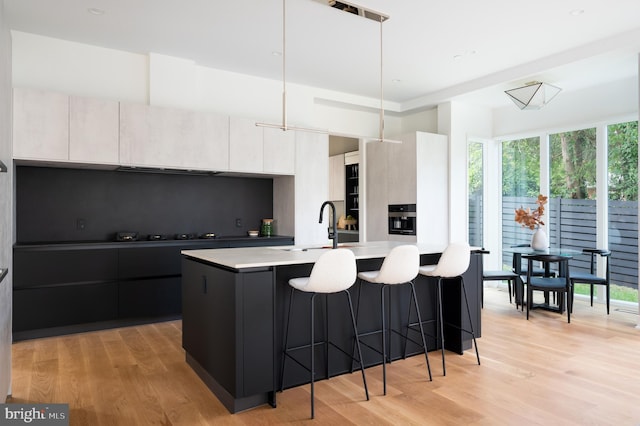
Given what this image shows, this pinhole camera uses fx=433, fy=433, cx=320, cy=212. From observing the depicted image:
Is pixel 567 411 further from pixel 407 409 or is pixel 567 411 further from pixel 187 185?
pixel 187 185

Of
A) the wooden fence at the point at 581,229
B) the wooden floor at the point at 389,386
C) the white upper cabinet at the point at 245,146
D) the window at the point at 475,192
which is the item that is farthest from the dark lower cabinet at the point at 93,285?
the wooden fence at the point at 581,229

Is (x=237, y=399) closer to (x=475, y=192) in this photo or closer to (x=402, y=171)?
(x=402, y=171)

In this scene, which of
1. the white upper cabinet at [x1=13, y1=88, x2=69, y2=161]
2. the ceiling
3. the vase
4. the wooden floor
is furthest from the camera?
the vase

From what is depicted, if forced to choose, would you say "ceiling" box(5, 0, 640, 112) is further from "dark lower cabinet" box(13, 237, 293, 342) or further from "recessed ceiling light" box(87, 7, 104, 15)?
"dark lower cabinet" box(13, 237, 293, 342)

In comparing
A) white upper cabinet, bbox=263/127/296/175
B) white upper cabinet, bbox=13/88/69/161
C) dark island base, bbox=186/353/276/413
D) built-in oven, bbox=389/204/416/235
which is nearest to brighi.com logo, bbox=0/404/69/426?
dark island base, bbox=186/353/276/413

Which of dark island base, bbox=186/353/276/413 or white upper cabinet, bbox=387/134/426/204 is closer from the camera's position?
dark island base, bbox=186/353/276/413

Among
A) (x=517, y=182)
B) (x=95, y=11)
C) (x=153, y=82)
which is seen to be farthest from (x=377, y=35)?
(x=517, y=182)

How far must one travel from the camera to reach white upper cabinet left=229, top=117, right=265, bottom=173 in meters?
5.11

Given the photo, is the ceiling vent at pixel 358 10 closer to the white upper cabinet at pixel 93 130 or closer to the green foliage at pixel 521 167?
the white upper cabinet at pixel 93 130

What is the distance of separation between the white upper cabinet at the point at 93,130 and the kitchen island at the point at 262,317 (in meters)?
1.72

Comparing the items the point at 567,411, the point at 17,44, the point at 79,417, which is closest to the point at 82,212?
the point at 17,44

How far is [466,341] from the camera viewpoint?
380 cm

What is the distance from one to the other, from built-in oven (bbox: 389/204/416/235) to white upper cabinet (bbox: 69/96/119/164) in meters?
3.85

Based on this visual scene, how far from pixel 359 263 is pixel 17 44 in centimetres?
399
